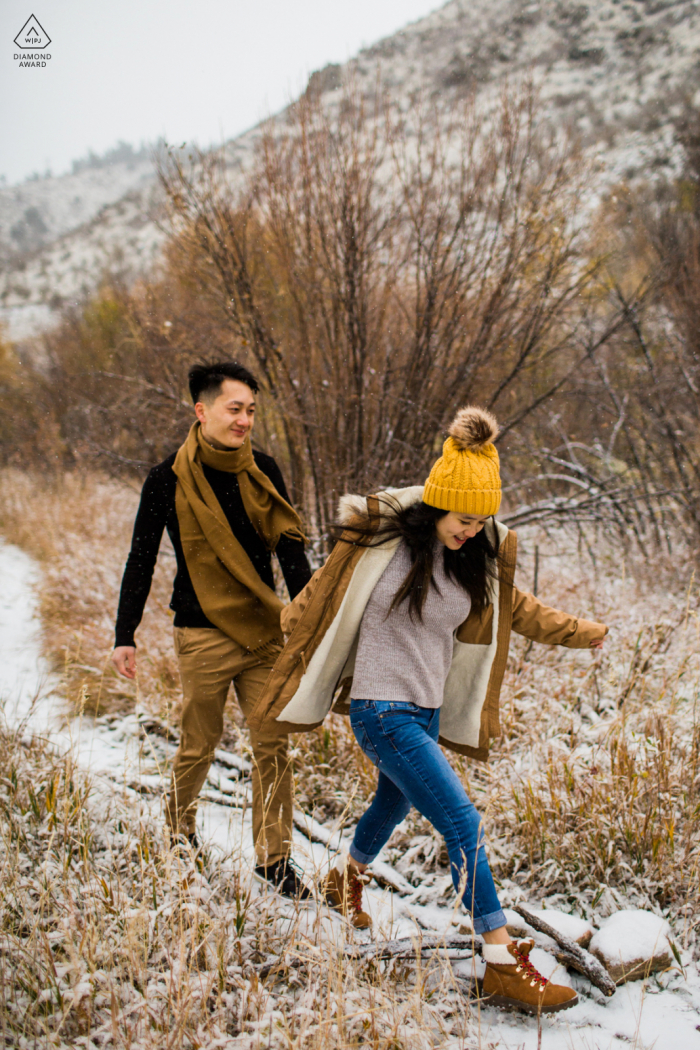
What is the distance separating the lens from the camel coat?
1.97 meters

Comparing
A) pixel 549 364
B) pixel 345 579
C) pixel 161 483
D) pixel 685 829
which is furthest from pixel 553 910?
pixel 549 364

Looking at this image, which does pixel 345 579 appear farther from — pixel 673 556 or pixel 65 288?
pixel 65 288

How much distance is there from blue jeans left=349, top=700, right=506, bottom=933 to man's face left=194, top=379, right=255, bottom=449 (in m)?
1.10

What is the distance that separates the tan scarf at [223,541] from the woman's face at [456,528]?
2.43ft

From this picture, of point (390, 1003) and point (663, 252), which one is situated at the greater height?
point (663, 252)

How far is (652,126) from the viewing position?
27.2 m

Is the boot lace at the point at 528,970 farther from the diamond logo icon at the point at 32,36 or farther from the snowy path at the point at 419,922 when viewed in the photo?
the diamond logo icon at the point at 32,36

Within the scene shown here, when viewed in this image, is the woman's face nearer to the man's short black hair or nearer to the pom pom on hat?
the pom pom on hat

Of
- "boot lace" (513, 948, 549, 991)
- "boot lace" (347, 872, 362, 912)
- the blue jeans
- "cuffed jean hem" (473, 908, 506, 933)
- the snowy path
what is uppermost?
the blue jeans

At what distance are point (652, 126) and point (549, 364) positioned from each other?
3037 cm

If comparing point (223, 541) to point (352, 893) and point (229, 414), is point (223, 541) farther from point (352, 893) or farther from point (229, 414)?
point (352, 893)

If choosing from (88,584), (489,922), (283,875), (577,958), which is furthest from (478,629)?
(88,584)

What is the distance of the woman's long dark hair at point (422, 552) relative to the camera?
192cm

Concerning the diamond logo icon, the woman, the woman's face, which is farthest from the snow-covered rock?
the diamond logo icon
